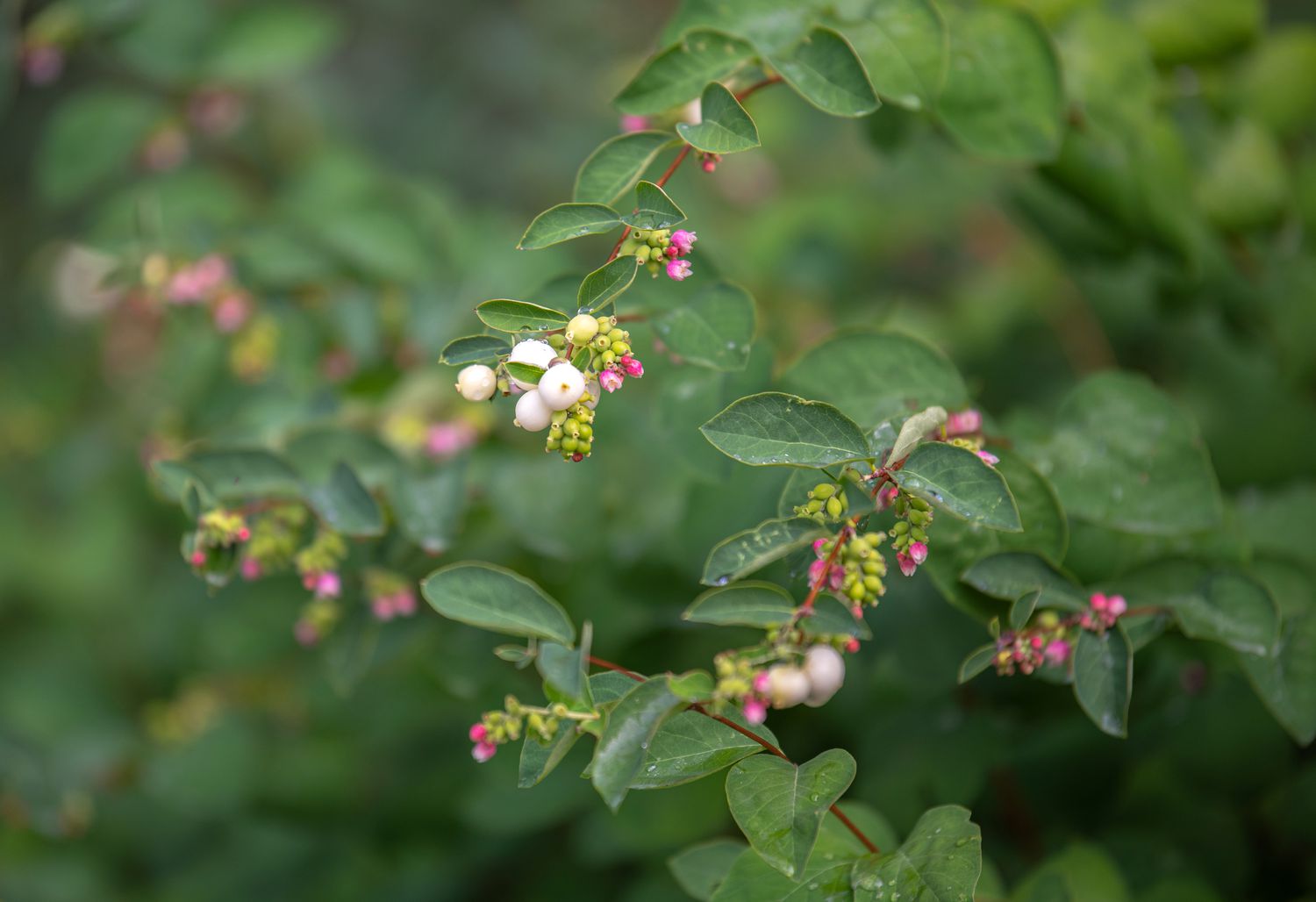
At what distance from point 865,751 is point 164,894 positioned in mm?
1327

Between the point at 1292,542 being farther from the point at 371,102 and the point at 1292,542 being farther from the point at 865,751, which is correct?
the point at 371,102

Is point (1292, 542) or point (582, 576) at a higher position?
point (1292, 542)

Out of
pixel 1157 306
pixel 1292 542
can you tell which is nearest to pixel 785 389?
pixel 1292 542

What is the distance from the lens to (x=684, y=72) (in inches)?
36.8

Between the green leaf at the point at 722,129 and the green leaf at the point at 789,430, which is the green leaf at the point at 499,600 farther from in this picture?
the green leaf at the point at 722,129

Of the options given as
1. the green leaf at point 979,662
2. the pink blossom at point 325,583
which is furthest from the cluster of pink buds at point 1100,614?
the pink blossom at point 325,583

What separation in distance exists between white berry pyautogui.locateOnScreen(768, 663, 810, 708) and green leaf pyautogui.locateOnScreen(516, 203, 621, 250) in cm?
36

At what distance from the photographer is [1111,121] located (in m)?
1.22

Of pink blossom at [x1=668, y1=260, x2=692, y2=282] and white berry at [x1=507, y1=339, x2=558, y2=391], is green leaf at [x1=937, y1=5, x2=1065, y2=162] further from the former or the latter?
white berry at [x1=507, y1=339, x2=558, y2=391]

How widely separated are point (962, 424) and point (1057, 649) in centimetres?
22

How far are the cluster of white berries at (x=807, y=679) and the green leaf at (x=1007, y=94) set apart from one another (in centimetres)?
61

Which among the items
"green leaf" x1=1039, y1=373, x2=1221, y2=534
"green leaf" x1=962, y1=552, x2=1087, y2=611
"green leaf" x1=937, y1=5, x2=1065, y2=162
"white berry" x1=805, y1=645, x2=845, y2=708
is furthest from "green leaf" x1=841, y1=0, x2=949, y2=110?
"white berry" x1=805, y1=645, x2=845, y2=708

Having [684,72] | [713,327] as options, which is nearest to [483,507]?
[713,327]

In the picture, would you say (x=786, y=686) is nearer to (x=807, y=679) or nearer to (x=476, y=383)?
Answer: (x=807, y=679)
